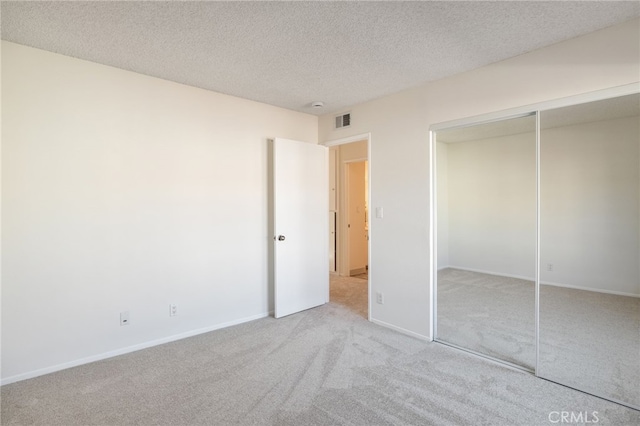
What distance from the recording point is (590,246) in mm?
2584

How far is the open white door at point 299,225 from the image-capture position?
3.73m

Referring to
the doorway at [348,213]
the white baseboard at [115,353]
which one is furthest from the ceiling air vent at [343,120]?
the white baseboard at [115,353]

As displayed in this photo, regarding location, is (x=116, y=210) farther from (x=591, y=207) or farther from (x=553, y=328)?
(x=591, y=207)

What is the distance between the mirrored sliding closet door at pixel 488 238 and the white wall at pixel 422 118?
16 cm

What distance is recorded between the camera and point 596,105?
2.29 metres

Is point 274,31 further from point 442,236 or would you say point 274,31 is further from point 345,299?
point 345,299

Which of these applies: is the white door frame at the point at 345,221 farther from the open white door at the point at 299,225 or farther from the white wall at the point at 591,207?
the white wall at the point at 591,207

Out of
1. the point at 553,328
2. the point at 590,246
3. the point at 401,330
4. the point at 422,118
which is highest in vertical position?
the point at 422,118

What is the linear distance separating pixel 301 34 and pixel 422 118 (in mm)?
1519

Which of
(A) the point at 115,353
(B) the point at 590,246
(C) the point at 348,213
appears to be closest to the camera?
(B) the point at 590,246

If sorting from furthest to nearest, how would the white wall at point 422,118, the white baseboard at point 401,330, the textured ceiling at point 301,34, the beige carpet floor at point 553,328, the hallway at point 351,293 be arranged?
the hallway at point 351,293, the white baseboard at point 401,330, the beige carpet floor at point 553,328, the white wall at point 422,118, the textured ceiling at point 301,34

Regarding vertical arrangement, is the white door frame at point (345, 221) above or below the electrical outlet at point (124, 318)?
above

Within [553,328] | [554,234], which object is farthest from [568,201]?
[553,328]

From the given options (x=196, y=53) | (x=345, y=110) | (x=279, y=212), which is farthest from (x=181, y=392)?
(x=345, y=110)
